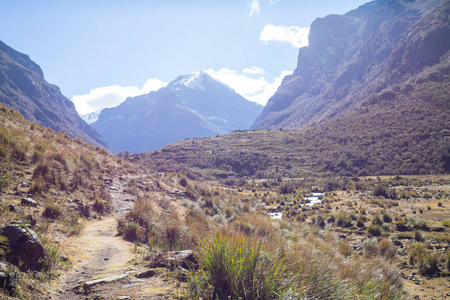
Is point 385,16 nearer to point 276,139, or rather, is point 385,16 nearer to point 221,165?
point 276,139

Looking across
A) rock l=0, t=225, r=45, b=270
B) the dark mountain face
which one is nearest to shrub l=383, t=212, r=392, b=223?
rock l=0, t=225, r=45, b=270

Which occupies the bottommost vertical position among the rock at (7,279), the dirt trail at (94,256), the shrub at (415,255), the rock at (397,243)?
the rock at (397,243)

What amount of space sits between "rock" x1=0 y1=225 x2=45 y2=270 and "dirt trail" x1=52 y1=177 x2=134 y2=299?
548mm

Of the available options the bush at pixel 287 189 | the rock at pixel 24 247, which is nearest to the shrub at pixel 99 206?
the rock at pixel 24 247

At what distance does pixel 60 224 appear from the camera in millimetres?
6973

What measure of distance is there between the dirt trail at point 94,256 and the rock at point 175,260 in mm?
649

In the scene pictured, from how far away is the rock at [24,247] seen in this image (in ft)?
12.4

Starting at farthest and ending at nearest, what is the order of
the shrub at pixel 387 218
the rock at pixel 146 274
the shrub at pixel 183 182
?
the shrub at pixel 183 182 < the shrub at pixel 387 218 < the rock at pixel 146 274

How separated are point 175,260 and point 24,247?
2490 mm

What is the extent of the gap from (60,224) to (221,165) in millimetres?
61250

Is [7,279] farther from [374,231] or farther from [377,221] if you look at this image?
[377,221]

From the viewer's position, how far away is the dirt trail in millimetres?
4043

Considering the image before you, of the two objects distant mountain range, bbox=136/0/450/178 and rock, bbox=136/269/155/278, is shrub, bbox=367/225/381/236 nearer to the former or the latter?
rock, bbox=136/269/155/278

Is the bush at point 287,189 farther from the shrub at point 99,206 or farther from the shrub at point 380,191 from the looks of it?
the shrub at point 99,206
